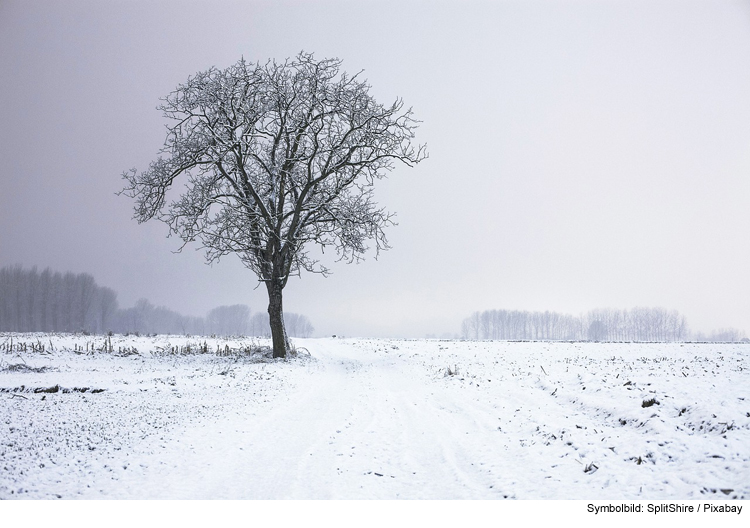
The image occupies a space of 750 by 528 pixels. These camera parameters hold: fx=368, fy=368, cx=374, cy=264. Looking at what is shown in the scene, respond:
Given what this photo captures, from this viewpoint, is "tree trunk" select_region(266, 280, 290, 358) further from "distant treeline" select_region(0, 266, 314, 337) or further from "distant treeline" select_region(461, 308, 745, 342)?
"distant treeline" select_region(461, 308, 745, 342)

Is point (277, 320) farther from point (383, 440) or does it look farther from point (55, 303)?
point (55, 303)

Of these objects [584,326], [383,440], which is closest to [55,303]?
[383,440]

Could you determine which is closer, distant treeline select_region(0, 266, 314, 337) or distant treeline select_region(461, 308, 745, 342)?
distant treeline select_region(0, 266, 314, 337)

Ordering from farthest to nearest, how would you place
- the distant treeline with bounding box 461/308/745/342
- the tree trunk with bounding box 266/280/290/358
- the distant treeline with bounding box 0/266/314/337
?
the distant treeline with bounding box 461/308/745/342, the distant treeline with bounding box 0/266/314/337, the tree trunk with bounding box 266/280/290/358

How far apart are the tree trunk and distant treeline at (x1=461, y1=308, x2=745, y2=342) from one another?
364ft

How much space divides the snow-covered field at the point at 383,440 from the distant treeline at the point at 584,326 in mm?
115287

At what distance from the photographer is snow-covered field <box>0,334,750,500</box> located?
4301 millimetres

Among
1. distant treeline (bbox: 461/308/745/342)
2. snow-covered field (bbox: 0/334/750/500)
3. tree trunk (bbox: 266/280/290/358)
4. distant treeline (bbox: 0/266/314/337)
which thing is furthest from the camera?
distant treeline (bbox: 461/308/745/342)

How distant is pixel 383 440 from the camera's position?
6.14 metres

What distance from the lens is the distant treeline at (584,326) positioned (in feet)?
376

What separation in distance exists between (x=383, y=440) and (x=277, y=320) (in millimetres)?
12727

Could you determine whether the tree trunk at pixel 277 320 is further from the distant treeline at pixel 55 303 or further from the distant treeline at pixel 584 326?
the distant treeline at pixel 584 326

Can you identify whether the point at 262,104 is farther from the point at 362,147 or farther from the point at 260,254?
the point at 260,254

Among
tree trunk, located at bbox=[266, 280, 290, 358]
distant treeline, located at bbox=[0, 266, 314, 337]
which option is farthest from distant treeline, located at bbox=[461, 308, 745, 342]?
tree trunk, located at bbox=[266, 280, 290, 358]
